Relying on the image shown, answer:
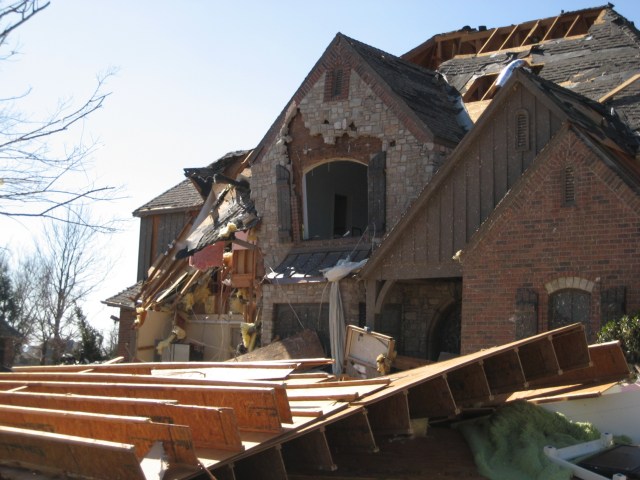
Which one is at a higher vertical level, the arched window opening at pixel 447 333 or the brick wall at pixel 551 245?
the brick wall at pixel 551 245

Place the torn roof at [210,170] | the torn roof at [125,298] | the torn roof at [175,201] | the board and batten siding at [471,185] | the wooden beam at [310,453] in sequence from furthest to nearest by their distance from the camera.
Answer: the torn roof at [175,201], the torn roof at [125,298], the torn roof at [210,170], the board and batten siding at [471,185], the wooden beam at [310,453]

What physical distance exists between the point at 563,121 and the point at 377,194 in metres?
4.75

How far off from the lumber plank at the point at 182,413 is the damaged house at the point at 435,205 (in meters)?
7.99

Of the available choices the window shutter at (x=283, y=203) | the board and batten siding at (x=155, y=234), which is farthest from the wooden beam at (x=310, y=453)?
the board and batten siding at (x=155, y=234)

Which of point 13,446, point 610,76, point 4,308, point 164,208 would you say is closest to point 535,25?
point 610,76

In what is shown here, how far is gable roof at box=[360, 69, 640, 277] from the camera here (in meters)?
15.0

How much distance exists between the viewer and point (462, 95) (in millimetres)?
22000

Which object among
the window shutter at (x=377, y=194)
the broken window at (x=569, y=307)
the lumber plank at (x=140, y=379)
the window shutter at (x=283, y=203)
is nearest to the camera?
the lumber plank at (x=140, y=379)

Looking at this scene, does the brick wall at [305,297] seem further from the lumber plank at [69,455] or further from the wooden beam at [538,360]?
the lumber plank at [69,455]

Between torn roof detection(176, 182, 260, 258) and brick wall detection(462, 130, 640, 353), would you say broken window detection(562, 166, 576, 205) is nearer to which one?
brick wall detection(462, 130, 640, 353)

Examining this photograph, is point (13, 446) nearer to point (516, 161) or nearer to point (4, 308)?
point (516, 161)

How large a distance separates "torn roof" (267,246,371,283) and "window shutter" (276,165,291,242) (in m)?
0.45

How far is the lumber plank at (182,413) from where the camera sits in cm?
685

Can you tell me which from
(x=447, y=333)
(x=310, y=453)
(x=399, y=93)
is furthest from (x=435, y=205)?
(x=310, y=453)
